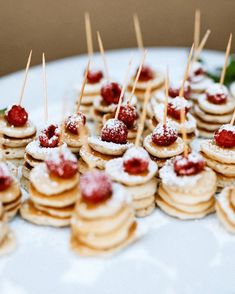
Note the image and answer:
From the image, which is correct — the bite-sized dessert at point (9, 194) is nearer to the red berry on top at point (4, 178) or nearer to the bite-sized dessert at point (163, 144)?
the red berry on top at point (4, 178)

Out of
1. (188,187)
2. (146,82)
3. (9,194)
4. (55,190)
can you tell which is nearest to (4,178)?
(9,194)

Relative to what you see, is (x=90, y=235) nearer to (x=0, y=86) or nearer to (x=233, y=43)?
(x=0, y=86)

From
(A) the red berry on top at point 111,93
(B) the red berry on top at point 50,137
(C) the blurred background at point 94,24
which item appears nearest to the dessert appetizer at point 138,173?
(B) the red berry on top at point 50,137

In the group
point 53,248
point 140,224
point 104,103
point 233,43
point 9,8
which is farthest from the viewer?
point 233,43

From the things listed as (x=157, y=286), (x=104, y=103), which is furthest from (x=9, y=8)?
(x=157, y=286)

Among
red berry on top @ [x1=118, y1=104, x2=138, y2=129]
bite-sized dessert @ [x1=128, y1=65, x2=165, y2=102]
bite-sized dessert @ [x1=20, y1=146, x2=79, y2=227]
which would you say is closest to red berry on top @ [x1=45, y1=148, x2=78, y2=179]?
bite-sized dessert @ [x1=20, y1=146, x2=79, y2=227]

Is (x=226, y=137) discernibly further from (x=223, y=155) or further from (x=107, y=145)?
(x=107, y=145)
